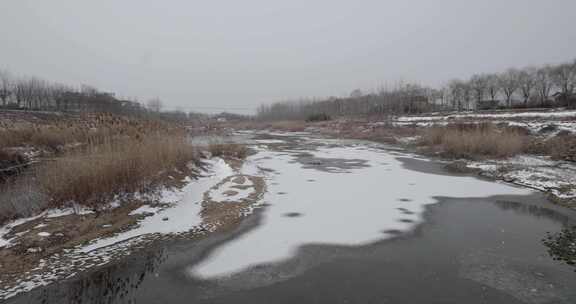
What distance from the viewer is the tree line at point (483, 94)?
1751 inches

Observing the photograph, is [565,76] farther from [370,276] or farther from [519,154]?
[370,276]

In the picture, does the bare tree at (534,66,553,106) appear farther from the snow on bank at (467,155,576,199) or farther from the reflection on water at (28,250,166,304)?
the reflection on water at (28,250,166,304)

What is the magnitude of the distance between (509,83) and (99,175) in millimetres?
68187

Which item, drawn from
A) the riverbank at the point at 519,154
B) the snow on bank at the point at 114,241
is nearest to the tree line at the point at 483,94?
the riverbank at the point at 519,154

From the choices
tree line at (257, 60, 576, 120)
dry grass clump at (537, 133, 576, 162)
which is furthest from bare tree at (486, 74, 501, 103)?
dry grass clump at (537, 133, 576, 162)

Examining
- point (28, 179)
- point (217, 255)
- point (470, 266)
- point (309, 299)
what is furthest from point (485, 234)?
point (28, 179)

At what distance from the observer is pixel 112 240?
4.38 metres

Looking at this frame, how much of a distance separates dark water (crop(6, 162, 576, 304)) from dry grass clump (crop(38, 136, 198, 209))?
2411 mm

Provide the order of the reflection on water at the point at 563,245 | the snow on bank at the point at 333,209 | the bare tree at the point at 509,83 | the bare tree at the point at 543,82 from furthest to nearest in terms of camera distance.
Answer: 1. the bare tree at the point at 509,83
2. the bare tree at the point at 543,82
3. the snow on bank at the point at 333,209
4. the reflection on water at the point at 563,245

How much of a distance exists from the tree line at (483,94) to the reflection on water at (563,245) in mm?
47057

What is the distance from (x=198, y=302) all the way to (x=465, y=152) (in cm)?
1502

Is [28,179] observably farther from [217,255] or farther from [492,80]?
[492,80]

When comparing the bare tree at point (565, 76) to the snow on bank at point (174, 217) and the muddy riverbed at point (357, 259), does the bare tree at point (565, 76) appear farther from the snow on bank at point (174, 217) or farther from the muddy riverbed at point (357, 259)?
the snow on bank at point (174, 217)

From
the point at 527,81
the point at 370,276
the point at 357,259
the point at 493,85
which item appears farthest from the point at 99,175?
the point at 493,85
